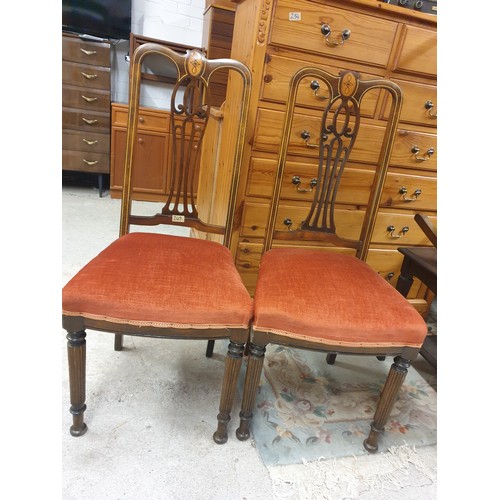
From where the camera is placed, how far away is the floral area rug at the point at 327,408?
3.90ft

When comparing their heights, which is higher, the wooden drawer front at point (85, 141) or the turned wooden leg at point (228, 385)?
the wooden drawer front at point (85, 141)

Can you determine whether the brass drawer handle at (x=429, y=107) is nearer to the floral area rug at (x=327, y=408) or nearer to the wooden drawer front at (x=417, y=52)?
the wooden drawer front at (x=417, y=52)

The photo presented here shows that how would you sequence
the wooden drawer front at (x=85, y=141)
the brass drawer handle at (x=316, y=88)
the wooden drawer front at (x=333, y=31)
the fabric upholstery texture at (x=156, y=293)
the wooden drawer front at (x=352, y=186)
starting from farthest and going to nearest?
the wooden drawer front at (x=85, y=141) < the wooden drawer front at (x=352, y=186) < the brass drawer handle at (x=316, y=88) < the wooden drawer front at (x=333, y=31) < the fabric upholstery texture at (x=156, y=293)

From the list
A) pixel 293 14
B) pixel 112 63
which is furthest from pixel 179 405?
pixel 112 63

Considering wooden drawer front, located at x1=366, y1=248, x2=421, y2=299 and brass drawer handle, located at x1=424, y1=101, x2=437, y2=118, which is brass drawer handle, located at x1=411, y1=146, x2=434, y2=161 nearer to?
brass drawer handle, located at x1=424, y1=101, x2=437, y2=118

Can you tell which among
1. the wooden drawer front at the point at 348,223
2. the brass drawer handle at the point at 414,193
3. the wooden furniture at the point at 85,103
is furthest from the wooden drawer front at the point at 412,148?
the wooden furniture at the point at 85,103

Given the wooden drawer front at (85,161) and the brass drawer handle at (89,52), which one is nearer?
the brass drawer handle at (89,52)

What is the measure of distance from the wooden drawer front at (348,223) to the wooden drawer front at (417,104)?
0.43 meters

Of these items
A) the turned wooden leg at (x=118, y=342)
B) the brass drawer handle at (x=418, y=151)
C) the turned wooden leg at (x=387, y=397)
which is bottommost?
the turned wooden leg at (x=118, y=342)

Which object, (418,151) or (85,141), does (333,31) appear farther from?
(85,141)

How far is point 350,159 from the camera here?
5.31 feet

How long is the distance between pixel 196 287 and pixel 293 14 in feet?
3.45

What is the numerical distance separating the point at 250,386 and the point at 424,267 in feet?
2.90

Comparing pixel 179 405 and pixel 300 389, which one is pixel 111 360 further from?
pixel 300 389
